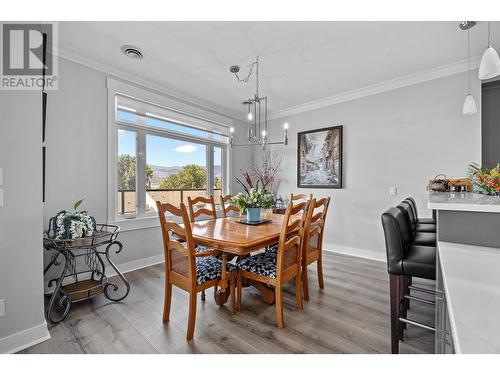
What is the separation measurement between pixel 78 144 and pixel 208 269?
2.09 meters

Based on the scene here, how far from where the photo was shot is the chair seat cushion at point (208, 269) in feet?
6.10

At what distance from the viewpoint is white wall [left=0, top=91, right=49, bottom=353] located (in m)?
1.61

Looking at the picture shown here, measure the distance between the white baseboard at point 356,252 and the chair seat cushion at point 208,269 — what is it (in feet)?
Answer: 8.16

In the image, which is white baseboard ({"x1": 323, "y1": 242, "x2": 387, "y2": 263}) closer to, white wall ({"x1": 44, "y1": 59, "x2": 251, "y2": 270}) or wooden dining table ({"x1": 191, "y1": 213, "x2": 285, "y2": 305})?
wooden dining table ({"x1": 191, "y1": 213, "x2": 285, "y2": 305})

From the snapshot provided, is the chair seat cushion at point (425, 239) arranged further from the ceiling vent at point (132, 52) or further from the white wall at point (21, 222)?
the ceiling vent at point (132, 52)

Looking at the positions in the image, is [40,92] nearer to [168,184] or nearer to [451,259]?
[168,184]

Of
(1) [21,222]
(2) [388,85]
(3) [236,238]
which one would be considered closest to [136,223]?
(1) [21,222]

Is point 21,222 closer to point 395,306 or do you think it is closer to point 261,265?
point 261,265

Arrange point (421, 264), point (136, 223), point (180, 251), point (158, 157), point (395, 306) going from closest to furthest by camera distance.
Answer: point (421, 264)
point (395, 306)
point (180, 251)
point (136, 223)
point (158, 157)

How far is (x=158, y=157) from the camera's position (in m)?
3.58

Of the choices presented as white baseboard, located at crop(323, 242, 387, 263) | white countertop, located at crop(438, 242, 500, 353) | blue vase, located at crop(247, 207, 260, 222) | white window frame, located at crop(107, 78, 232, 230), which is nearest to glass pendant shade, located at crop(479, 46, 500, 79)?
white countertop, located at crop(438, 242, 500, 353)

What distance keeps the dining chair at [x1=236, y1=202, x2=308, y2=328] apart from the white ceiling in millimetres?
1666
